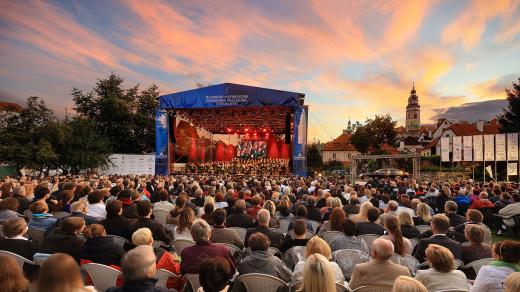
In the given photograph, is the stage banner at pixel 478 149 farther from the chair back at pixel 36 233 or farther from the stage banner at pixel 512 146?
the chair back at pixel 36 233

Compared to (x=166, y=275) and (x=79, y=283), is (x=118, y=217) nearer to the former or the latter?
(x=166, y=275)

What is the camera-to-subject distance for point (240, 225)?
5883 mm

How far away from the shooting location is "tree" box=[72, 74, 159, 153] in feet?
103

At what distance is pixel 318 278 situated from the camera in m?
2.33

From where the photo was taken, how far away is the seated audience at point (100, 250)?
11.6ft

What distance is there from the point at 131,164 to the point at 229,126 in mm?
10070

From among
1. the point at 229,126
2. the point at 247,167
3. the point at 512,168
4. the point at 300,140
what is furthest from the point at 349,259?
the point at 229,126

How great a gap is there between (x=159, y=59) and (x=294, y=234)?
27.5 m

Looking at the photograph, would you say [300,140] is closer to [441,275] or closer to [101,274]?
[441,275]

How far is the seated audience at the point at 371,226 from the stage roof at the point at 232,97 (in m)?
16.5

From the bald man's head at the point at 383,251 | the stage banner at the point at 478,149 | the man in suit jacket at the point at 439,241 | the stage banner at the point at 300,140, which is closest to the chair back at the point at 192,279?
the bald man's head at the point at 383,251

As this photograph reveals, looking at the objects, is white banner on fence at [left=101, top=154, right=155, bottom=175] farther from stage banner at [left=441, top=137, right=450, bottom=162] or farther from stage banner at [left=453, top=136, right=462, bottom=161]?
stage banner at [left=441, top=137, right=450, bottom=162]

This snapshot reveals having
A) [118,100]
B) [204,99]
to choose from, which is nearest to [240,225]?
[204,99]

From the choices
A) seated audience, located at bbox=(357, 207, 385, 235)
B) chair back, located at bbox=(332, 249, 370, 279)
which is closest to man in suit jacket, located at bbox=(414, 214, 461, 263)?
seated audience, located at bbox=(357, 207, 385, 235)
